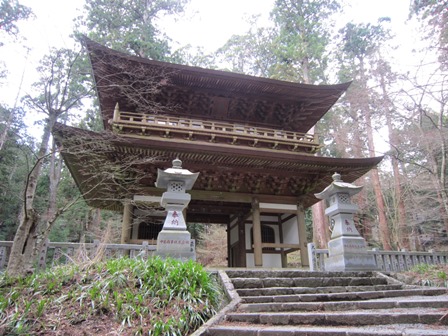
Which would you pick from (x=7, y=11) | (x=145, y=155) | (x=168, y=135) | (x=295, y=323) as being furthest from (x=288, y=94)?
(x=7, y=11)

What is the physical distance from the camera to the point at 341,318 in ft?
11.9

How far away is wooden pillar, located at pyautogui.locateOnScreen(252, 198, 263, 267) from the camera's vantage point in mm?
10016

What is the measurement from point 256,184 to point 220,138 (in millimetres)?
2137

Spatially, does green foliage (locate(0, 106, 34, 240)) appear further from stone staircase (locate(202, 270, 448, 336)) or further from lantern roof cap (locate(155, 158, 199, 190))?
stone staircase (locate(202, 270, 448, 336))

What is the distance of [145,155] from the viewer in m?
8.69

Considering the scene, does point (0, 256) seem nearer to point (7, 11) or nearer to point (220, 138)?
point (220, 138)

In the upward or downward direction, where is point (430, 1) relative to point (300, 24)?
downward

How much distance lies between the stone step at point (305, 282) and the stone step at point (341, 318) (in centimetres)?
145

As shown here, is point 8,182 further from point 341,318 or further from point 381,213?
point 381,213

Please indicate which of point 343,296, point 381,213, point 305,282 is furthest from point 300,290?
point 381,213

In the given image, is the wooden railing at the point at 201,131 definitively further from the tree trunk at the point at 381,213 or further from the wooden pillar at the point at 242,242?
the tree trunk at the point at 381,213

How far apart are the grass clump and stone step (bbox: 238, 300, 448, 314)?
2.22 ft

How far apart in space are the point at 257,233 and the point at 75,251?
6.04 m

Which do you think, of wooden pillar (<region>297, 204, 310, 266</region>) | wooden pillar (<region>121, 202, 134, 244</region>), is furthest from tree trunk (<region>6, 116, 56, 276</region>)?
wooden pillar (<region>297, 204, 310, 266</region>)
